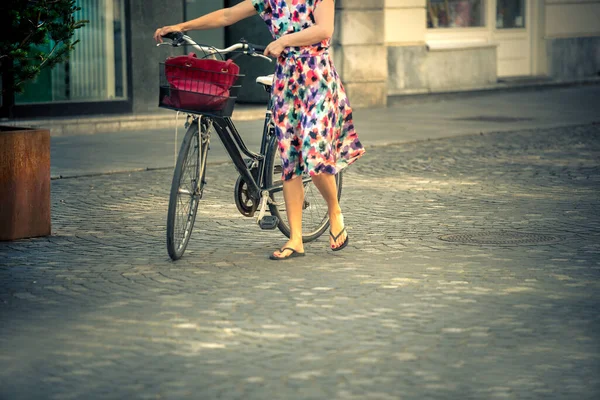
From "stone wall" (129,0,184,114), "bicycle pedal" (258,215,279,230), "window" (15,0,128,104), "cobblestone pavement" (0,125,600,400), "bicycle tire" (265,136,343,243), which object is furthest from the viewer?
"stone wall" (129,0,184,114)

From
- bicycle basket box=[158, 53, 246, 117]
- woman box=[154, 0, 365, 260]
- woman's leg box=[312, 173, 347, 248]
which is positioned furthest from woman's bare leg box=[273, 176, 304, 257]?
bicycle basket box=[158, 53, 246, 117]

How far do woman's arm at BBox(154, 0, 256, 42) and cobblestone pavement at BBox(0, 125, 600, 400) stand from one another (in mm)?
1295

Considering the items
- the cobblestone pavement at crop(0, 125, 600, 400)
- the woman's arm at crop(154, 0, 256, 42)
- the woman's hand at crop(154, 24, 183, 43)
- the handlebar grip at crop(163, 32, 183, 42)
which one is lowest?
the cobblestone pavement at crop(0, 125, 600, 400)

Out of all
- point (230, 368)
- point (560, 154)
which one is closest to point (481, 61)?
point (560, 154)

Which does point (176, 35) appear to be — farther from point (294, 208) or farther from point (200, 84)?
point (294, 208)

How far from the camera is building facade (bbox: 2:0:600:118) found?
16.0 m

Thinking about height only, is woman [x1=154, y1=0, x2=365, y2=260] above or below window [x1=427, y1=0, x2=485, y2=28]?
below

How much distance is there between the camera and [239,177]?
747 centimetres

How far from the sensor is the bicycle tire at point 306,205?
7418 millimetres

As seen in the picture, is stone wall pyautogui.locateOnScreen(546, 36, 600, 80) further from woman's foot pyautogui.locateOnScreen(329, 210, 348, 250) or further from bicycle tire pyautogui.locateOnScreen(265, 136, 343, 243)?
woman's foot pyautogui.locateOnScreen(329, 210, 348, 250)

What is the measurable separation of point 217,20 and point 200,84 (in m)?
0.57

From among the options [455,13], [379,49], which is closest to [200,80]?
[379,49]

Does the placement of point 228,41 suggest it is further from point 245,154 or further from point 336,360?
point 336,360

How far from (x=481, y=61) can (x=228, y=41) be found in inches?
176
